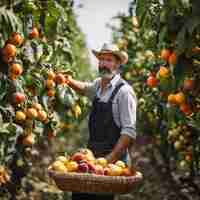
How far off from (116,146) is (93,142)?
0.35 meters

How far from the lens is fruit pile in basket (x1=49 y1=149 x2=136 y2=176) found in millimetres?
4406

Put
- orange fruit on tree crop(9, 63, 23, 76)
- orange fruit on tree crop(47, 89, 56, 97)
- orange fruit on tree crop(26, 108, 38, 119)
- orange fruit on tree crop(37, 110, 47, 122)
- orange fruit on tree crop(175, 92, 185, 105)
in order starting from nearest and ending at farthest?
1. orange fruit on tree crop(175, 92, 185, 105)
2. orange fruit on tree crop(9, 63, 23, 76)
3. orange fruit on tree crop(26, 108, 38, 119)
4. orange fruit on tree crop(37, 110, 47, 122)
5. orange fruit on tree crop(47, 89, 56, 97)

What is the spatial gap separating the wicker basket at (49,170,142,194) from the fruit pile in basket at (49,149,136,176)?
A: 9 centimetres

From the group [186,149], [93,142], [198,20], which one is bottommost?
[186,149]

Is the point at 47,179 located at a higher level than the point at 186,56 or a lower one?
lower

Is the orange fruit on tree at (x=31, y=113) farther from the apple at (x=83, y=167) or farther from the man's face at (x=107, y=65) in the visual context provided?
the man's face at (x=107, y=65)

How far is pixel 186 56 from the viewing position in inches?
Answer: 136

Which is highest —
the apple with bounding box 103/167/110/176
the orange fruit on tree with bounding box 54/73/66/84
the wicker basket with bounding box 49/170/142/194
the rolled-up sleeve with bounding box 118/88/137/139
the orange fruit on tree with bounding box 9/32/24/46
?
the orange fruit on tree with bounding box 9/32/24/46

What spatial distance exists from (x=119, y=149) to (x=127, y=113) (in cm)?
32

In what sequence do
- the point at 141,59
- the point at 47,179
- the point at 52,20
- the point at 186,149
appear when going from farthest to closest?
1. the point at 47,179
2. the point at 141,59
3. the point at 186,149
4. the point at 52,20

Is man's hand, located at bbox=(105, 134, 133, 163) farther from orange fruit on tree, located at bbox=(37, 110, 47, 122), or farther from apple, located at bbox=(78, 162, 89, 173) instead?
orange fruit on tree, located at bbox=(37, 110, 47, 122)

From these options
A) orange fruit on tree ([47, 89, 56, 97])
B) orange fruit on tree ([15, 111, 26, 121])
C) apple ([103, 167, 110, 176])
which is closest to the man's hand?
apple ([103, 167, 110, 176])

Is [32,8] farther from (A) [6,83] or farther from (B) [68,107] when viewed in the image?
(B) [68,107]

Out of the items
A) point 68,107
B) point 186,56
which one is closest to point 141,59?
point 68,107
